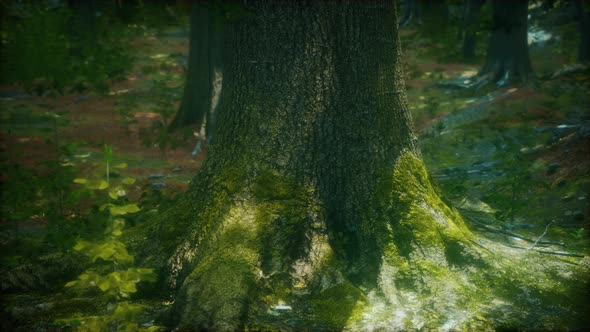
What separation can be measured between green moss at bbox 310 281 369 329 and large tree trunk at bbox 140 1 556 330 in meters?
0.01

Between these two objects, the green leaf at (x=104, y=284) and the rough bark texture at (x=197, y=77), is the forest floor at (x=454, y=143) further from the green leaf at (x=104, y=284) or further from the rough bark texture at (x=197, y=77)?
the green leaf at (x=104, y=284)

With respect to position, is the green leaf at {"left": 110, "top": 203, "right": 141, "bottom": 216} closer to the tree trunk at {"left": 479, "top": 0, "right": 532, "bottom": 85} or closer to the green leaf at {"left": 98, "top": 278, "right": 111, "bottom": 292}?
the green leaf at {"left": 98, "top": 278, "right": 111, "bottom": 292}

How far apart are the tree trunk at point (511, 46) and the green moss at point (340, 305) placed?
518 inches

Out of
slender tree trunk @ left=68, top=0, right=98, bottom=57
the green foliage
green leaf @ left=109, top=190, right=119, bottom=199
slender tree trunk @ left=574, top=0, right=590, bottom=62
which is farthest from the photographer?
slender tree trunk @ left=68, top=0, right=98, bottom=57

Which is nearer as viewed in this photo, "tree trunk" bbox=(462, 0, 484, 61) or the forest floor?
the forest floor

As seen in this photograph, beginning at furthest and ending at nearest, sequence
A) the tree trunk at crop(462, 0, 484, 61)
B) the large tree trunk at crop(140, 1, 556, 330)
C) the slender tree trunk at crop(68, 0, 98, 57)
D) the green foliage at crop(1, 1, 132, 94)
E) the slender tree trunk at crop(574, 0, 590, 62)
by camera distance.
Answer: the tree trunk at crop(462, 0, 484, 61), the slender tree trunk at crop(68, 0, 98, 57), the slender tree trunk at crop(574, 0, 590, 62), the green foliage at crop(1, 1, 132, 94), the large tree trunk at crop(140, 1, 556, 330)

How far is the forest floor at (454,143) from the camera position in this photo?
21.6ft

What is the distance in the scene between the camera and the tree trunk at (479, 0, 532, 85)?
1566cm

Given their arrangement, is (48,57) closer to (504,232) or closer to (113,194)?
(113,194)

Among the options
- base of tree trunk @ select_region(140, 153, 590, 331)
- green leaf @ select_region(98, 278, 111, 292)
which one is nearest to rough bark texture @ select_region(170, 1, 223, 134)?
→ base of tree trunk @ select_region(140, 153, 590, 331)

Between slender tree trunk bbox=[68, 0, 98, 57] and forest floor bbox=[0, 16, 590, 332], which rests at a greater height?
slender tree trunk bbox=[68, 0, 98, 57]

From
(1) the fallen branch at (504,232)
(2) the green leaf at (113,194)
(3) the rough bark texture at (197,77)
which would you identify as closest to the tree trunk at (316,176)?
(2) the green leaf at (113,194)

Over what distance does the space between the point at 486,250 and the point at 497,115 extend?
8.68 m

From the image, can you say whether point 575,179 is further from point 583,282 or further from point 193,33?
point 193,33
